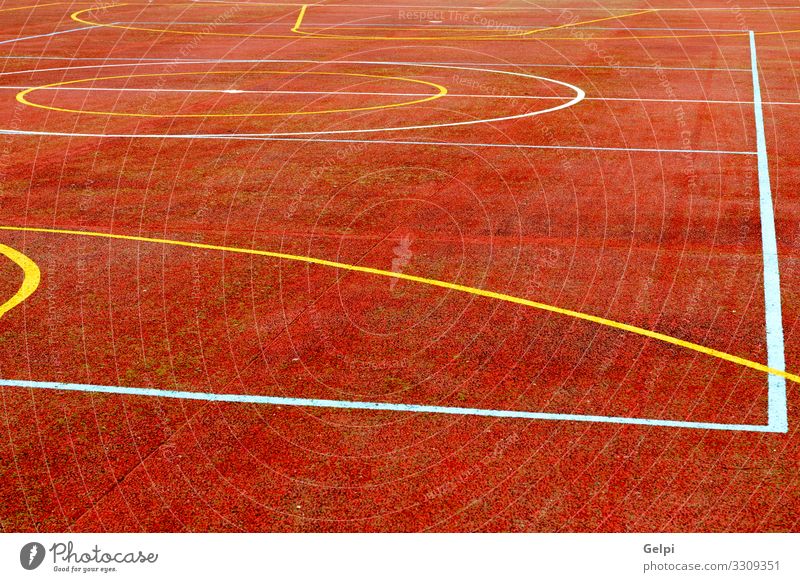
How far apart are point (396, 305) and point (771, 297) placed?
161 inches

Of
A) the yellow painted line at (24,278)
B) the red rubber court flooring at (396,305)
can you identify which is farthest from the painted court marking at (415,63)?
the yellow painted line at (24,278)

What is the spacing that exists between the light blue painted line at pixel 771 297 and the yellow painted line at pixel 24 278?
7.54 meters

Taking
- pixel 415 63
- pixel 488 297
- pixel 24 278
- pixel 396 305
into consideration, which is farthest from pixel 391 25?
pixel 396 305

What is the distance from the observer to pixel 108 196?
13.8 meters

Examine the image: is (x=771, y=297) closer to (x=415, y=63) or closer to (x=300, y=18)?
(x=415, y=63)

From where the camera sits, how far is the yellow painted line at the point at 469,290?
352 inches

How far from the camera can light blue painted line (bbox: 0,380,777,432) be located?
7.79 meters

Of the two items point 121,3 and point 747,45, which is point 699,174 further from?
point 121,3

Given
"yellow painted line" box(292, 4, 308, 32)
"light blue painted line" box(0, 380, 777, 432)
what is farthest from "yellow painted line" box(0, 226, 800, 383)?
"yellow painted line" box(292, 4, 308, 32)

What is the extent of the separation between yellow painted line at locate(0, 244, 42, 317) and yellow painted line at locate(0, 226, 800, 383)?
0.86 m

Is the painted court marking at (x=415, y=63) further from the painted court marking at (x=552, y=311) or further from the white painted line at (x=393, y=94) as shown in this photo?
the painted court marking at (x=552, y=311)

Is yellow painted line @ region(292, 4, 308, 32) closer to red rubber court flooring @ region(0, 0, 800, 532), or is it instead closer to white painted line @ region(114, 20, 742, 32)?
white painted line @ region(114, 20, 742, 32)

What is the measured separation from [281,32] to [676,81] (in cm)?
1481

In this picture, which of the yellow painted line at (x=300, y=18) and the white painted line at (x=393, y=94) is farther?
the yellow painted line at (x=300, y=18)
